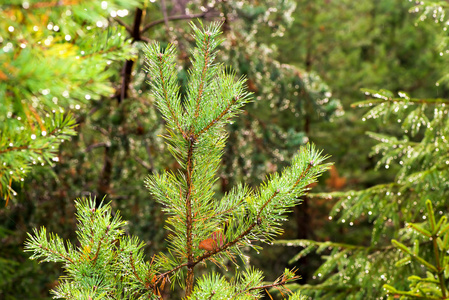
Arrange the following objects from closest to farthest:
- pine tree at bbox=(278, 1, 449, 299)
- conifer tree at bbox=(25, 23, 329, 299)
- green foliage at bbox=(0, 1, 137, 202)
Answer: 1. green foliage at bbox=(0, 1, 137, 202)
2. conifer tree at bbox=(25, 23, 329, 299)
3. pine tree at bbox=(278, 1, 449, 299)

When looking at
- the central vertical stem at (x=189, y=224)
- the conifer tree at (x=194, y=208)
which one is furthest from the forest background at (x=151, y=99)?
the central vertical stem at (x=189, y=224)

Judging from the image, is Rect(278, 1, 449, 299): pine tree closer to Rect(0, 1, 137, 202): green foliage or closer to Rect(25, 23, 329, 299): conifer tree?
Rect(25, 23, 329, 299): conifer tree

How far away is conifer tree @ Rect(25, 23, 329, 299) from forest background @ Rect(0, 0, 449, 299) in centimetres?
21

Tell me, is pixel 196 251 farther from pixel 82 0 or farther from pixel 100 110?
pixel 100 110

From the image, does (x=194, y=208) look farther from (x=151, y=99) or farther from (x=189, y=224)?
(x=151, y=99)

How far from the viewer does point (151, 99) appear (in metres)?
4.09

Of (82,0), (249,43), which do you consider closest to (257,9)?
(249,43)

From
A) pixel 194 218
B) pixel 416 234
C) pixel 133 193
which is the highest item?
pixel 194 218

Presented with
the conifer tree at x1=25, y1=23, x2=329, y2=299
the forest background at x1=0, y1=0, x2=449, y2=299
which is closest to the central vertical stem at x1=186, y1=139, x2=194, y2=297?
the conifer tree at x1=25, y1=23, x2=329, y2=299

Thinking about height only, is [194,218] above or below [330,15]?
below

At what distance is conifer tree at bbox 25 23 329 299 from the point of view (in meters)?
1.16

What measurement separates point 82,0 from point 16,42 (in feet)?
0.73

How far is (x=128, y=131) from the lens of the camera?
3533 millimetres

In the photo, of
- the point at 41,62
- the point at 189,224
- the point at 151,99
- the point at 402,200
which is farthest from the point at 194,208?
the point at 151,99
